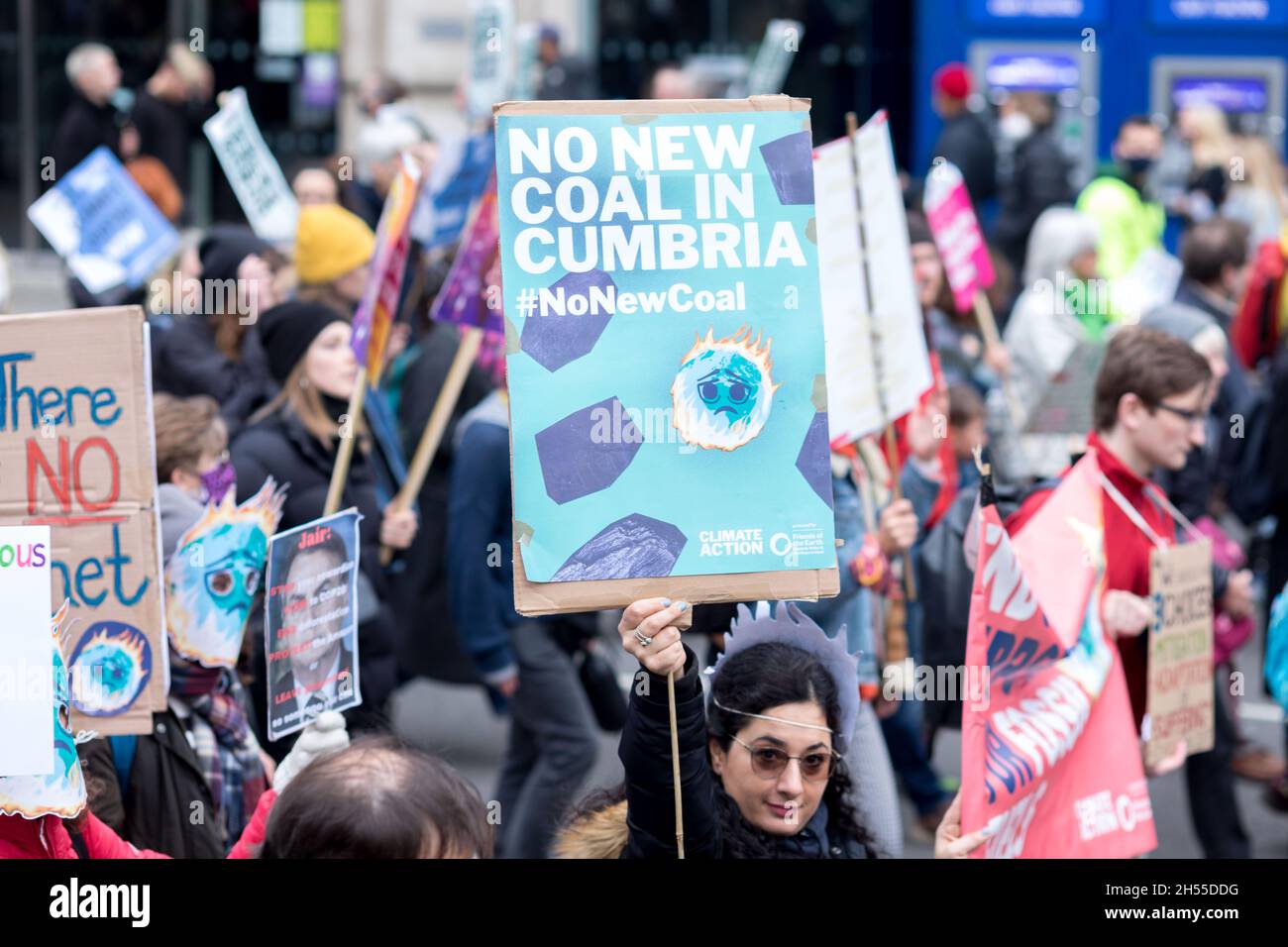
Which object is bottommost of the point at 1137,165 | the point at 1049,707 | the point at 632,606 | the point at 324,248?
the point at 1049,707

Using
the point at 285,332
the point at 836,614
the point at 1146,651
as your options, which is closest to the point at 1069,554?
the point at 1146,651

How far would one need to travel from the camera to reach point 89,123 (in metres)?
11.5

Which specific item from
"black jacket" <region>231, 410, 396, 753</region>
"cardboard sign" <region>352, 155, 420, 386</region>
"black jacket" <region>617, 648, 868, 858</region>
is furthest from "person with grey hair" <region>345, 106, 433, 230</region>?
"black jacket" <region>617, 648, 868, 858</region>

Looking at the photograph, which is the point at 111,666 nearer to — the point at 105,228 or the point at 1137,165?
the point at 105,228

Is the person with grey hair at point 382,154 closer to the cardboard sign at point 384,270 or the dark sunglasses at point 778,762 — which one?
the cardboard sign at point 384,270

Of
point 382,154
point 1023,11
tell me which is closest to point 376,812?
point 382,154

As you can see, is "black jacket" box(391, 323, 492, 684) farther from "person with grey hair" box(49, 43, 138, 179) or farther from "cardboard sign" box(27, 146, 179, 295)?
"person with grey hair" box(49, 43, 138, 179)

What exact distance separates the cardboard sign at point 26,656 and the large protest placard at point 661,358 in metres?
0.69

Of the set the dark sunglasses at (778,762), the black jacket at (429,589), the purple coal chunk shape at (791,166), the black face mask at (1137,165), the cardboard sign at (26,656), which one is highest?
the black face mask at (1137,165)

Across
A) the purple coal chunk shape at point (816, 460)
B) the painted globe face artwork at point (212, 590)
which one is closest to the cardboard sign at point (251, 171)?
the painted globe face artwork at point (212, 590)

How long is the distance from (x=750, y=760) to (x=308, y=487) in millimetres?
2213

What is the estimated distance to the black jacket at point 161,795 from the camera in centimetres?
374

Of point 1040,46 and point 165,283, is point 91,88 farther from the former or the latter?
point 1040,46

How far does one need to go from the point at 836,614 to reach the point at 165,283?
3679 mm
